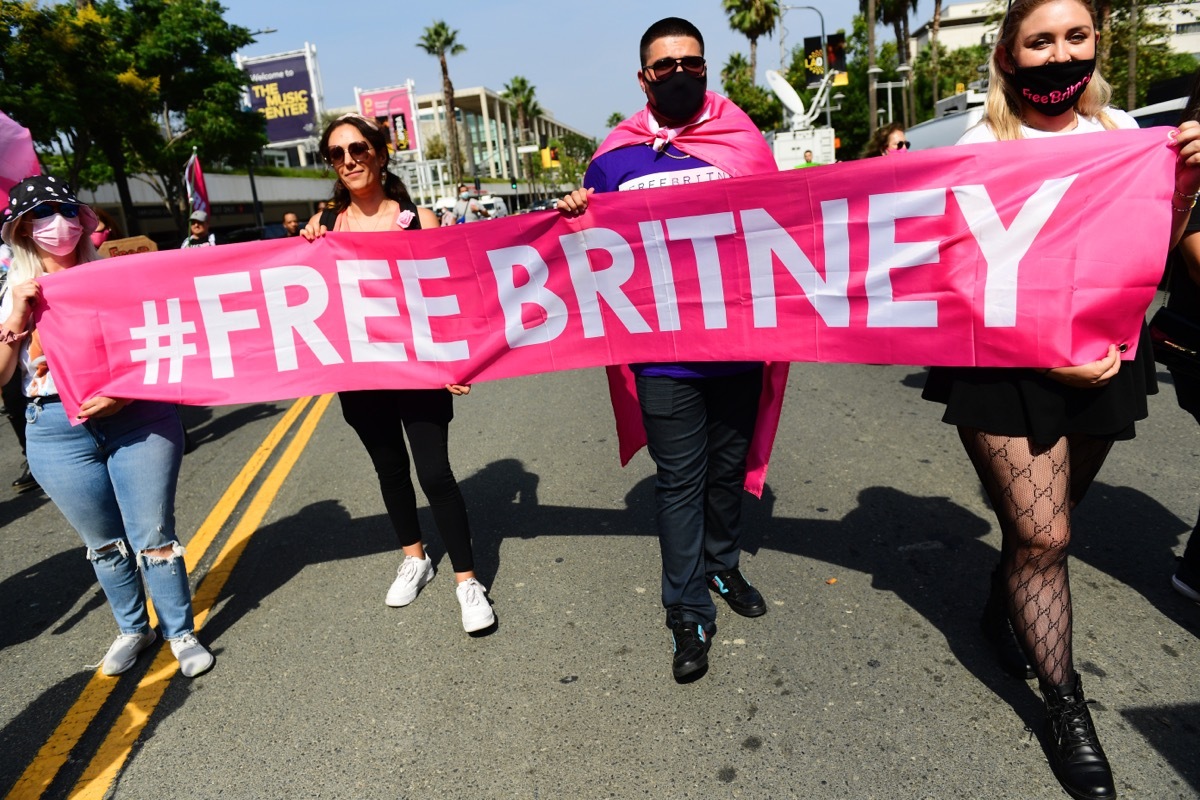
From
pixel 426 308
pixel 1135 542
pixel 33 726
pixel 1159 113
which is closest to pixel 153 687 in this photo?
pixel 33 726

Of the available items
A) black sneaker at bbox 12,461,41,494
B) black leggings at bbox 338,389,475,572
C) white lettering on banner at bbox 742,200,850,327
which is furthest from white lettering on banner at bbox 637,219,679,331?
black sneaker at bbox 12,461,41,494

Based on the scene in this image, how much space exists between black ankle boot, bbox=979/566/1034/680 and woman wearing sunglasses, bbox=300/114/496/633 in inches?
71.5

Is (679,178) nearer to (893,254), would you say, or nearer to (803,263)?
(803,263)

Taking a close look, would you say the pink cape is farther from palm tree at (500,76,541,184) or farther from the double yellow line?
palm tree at (500,76,541,184)

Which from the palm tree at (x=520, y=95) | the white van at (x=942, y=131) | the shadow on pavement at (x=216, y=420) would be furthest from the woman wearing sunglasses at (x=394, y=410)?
the palm tree at (x=520, y=95)

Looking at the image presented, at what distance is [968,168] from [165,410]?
2963mm

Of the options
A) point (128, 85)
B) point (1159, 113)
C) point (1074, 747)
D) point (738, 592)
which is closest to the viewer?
point (1074, 747)

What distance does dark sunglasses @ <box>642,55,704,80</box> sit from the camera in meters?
2.82

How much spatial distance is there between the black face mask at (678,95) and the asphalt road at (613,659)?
1893 millimetres

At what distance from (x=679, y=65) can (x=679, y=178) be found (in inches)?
14.7

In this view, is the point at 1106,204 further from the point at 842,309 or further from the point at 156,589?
the point at 156,589

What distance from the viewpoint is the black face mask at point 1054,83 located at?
2213mm

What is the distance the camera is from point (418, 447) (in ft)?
10.9

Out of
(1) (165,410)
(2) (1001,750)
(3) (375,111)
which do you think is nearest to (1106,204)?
(2) (1001,750)
